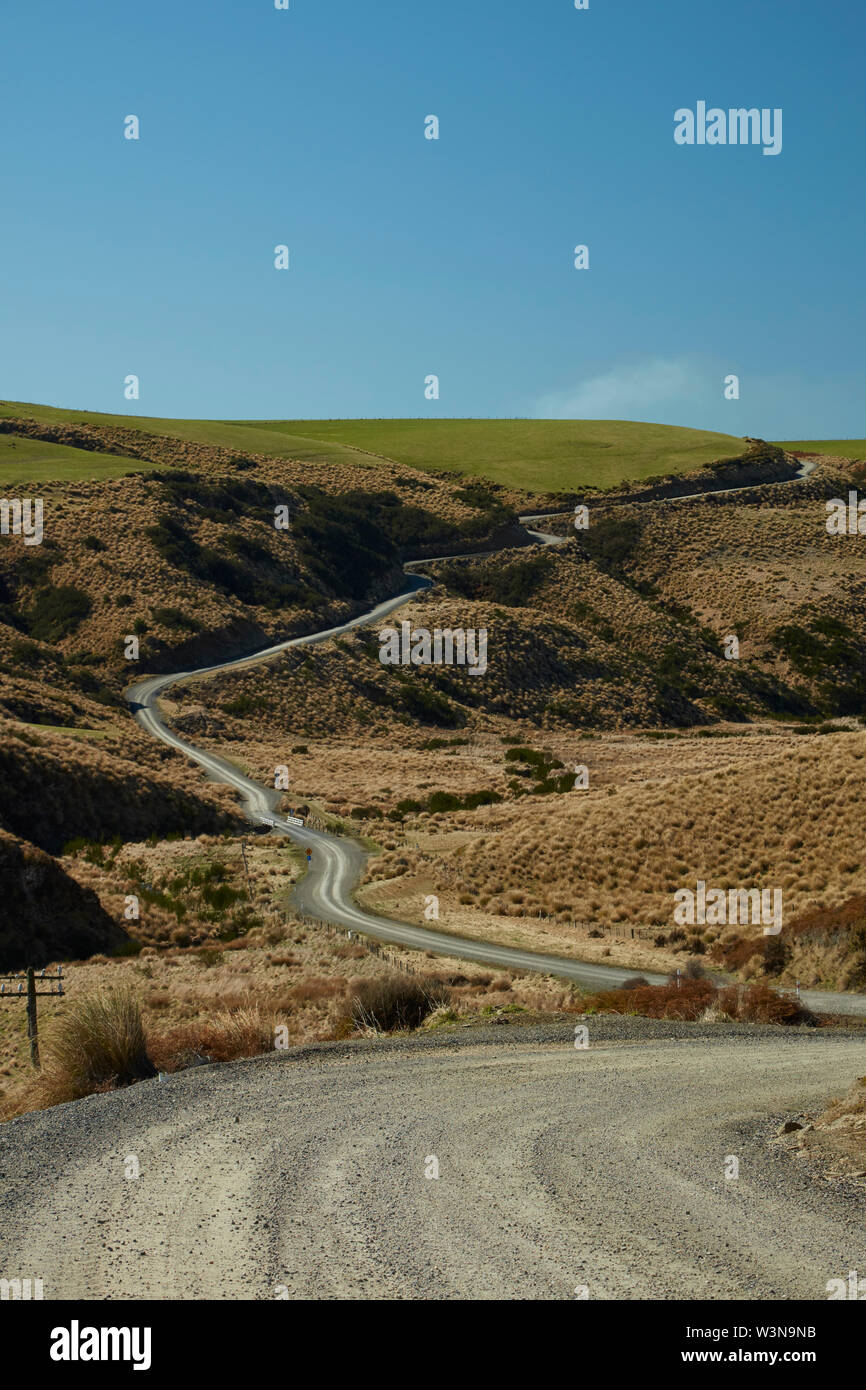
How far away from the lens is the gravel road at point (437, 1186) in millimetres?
6535

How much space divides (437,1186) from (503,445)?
156m

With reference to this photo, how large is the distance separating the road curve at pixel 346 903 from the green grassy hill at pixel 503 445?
64767 mm

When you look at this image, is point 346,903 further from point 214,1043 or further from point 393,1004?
point 214,1043

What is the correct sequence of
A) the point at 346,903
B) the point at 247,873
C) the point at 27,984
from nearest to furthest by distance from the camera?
the point at 27,984, the point at 346,903, the point at 247,873

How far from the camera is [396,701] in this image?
85562 mm

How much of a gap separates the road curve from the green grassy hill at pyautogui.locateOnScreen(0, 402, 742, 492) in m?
64.8

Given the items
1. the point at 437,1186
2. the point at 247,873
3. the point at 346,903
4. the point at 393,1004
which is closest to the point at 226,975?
the point at 393,1004

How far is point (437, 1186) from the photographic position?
8.59 m

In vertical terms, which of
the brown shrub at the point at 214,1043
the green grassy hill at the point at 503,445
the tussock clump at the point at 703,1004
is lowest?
the tussock clump at the point at 703,1004

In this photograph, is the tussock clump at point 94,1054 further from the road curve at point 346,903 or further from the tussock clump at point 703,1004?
the road curve at point 346,903

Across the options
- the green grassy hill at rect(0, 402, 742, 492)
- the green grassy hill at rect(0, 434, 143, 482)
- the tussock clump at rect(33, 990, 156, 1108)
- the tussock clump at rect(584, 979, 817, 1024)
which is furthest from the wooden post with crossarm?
the green grassy hill at rect(0, 402, 742, 492)

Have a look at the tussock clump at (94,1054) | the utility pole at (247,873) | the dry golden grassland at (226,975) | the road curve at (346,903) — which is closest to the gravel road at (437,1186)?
the tussock clump at (94,1054)

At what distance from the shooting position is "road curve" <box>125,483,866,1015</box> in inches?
979
